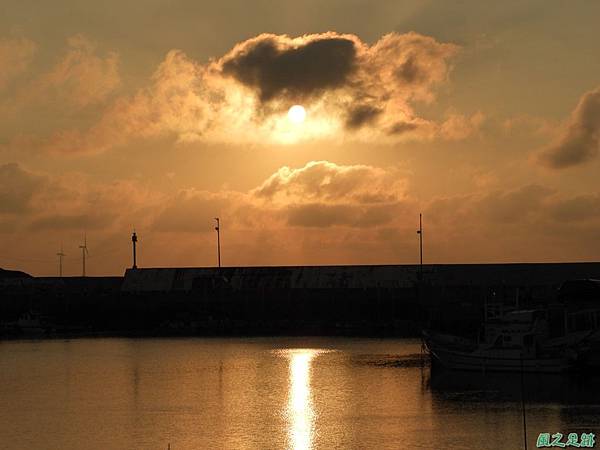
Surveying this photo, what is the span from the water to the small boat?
7.12 feet

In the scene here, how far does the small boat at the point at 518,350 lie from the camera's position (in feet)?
275

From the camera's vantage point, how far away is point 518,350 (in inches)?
3346

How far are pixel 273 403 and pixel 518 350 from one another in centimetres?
2327

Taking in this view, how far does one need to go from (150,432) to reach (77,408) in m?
11.8

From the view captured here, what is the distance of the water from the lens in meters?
57.7

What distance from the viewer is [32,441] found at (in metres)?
57.9

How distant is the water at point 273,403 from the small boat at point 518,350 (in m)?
2.17
